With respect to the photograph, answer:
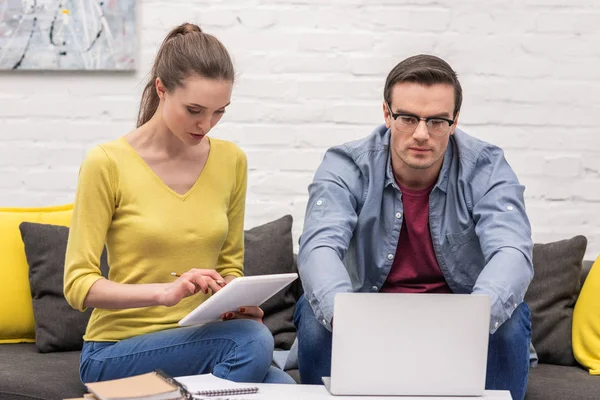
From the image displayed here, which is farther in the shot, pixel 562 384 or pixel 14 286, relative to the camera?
pixel 14 286

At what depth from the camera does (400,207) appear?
7.29 ft

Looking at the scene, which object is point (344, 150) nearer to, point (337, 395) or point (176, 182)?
point (176, 182)

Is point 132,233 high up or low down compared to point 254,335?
up

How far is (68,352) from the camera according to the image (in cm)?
248

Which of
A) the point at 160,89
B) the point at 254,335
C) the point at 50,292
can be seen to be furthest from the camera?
the point at 50,292

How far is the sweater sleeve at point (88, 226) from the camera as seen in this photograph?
6.36 feet

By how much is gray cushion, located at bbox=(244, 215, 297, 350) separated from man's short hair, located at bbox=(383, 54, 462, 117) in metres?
0.70

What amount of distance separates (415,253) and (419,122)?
14.4 inches

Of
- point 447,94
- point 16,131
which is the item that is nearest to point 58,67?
point 16,131

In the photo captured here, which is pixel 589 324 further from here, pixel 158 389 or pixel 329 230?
pixel 158 389

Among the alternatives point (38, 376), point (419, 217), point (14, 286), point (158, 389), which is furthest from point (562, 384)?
point (14, 286)

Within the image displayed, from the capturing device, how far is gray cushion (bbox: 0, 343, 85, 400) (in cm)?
211

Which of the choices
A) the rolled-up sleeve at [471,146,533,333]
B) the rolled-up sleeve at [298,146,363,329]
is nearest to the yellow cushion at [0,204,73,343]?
the rolled-up sleeve at [298,146,363,329]

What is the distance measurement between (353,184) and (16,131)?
133 centimetres
